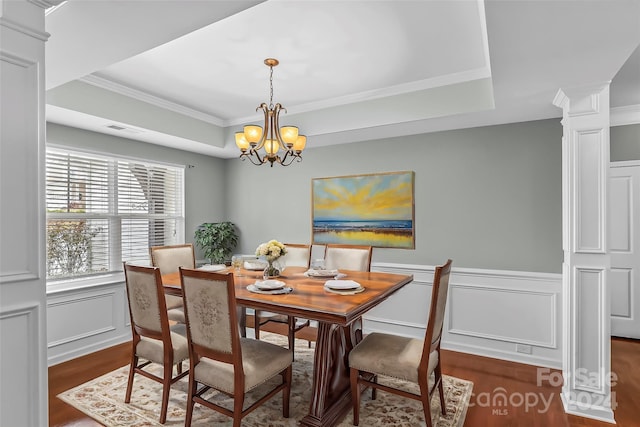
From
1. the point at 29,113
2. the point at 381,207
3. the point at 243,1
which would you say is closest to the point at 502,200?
the point at 381,207

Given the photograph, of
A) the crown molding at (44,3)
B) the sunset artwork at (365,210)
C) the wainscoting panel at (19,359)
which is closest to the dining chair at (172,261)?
the sunset artwork at (365,210)

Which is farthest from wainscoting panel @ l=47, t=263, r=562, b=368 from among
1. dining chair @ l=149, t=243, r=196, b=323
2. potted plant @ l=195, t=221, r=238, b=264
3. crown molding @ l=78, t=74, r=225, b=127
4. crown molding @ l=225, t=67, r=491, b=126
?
crown molding @ l=78, t=74, r=225, b=127

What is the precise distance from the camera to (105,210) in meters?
3.88

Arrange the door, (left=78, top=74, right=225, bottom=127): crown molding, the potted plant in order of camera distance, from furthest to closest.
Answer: the potted plant → the door → (left=78, top=74, right=225, bottom=127): crown molding

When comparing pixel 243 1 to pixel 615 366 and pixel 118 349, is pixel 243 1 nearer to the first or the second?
pixel 118 349

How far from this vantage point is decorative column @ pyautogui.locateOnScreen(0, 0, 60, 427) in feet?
4.19

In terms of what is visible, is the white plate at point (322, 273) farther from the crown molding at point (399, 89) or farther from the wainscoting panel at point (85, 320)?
the wainscoting panel at point (85, 320)

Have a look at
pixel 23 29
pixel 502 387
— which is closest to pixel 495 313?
pixel 502 387

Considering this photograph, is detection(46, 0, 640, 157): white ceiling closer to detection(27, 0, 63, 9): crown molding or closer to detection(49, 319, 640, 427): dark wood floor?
detection(27, 0, 63, 9): crown molding

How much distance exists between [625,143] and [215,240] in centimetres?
509

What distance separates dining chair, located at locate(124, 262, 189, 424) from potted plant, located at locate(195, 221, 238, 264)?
227cm

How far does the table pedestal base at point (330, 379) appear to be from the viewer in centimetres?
222

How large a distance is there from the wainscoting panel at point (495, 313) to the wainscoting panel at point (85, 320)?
3.10 m

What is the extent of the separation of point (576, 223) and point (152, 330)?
3.13 meters
